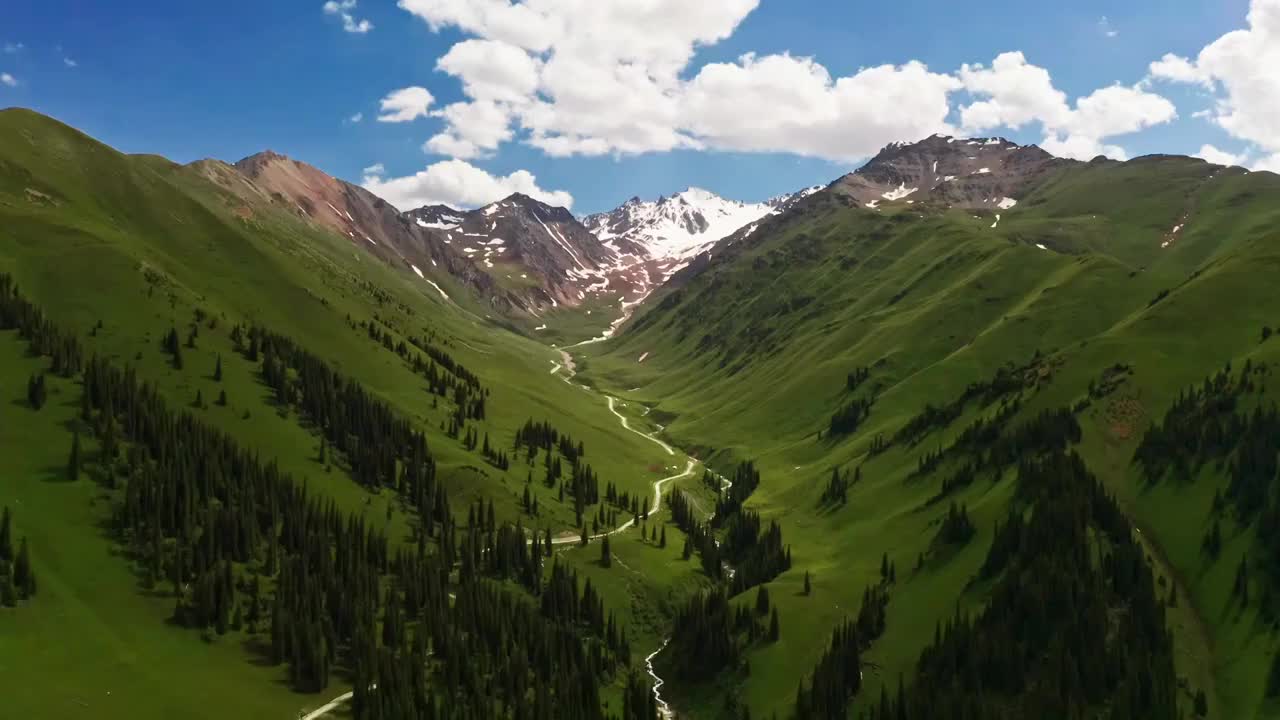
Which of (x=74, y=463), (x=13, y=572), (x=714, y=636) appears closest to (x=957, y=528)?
(x=714, y=636)

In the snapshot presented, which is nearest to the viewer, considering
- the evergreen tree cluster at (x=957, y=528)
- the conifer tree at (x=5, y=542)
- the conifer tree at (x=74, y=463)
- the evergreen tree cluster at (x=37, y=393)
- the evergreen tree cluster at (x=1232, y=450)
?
the conifer tree at (x=5, y=542)

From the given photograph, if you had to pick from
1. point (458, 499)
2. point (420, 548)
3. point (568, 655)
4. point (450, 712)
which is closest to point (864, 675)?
point (568, 655)

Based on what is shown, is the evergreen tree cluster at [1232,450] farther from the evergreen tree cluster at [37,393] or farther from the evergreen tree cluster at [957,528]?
the evergreen tree cluster at [37,393]

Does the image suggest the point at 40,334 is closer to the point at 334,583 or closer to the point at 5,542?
the point at 5,542

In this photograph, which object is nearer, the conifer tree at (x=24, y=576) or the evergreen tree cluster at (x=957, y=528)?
the conifer tree at (x=24, y=576)

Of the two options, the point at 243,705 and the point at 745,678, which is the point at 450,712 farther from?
the point at 745,678

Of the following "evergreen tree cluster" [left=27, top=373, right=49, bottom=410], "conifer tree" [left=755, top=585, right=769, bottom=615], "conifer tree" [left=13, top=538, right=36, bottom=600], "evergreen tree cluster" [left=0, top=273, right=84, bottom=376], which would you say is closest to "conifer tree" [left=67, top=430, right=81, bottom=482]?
"evergreen tree cluster" [left=27, top=373, right=49, bottom=410]

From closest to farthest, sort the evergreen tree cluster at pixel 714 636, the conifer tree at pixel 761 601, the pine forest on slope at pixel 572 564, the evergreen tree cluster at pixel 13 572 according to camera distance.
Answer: the evergreen tree cluster at pixel 13 572
the pine forest on slope at pixel 572 564
the evergreen tree cluster at pixel 714 636
the conifer tree at pixel 761 601

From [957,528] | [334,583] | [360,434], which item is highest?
[360,434]

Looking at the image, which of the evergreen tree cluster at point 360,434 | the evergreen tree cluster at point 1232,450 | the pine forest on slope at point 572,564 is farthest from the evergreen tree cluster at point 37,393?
the evergreen tree cluster at point 1232,450

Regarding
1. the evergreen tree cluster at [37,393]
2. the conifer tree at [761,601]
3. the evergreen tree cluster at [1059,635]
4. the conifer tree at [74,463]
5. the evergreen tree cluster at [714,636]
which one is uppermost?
the evergreen tree cluster at [37,393]
